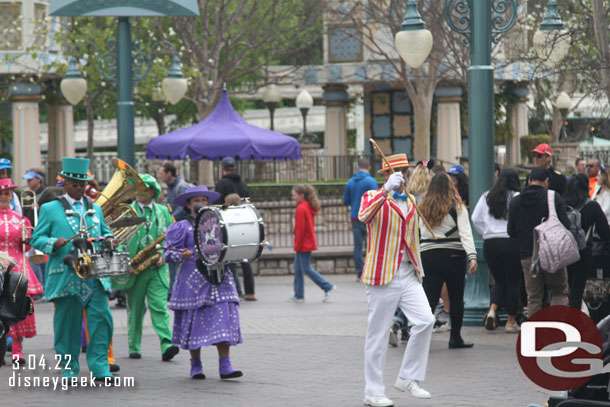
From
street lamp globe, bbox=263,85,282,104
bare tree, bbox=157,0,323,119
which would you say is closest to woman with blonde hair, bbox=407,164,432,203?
bare tree, bbox=157,0,323,119

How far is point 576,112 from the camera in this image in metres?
51.8

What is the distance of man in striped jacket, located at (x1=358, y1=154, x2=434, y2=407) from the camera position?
8328mm

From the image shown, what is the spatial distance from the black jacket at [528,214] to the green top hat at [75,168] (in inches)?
172

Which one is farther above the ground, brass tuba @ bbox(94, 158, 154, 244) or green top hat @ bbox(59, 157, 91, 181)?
green top hat @ bbox(59, 157, 91, 181)

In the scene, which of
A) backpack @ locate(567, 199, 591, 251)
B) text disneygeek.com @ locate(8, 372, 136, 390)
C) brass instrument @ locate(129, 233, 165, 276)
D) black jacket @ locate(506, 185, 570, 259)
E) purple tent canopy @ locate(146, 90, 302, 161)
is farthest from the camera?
purple tent canopy @ locate(146, 90, 302, 161)

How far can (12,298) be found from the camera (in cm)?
672

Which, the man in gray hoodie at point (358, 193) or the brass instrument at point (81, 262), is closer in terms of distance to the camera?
the brass instrument at point (81, 262)

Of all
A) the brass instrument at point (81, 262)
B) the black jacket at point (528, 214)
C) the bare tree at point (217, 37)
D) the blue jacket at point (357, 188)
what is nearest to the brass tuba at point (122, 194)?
the brass instrument at point (81, 262)

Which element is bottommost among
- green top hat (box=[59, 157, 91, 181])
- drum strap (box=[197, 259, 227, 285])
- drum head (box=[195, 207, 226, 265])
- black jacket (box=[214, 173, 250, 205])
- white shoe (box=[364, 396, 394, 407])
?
white shoe (box=[364, 396, 394, 407])

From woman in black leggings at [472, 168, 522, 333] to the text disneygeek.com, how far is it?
14.2 ft

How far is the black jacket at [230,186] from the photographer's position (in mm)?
16297

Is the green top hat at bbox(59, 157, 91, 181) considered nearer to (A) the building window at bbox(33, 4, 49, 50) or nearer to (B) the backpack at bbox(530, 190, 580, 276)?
(B) the backpack at bbox(530, 190, 580, 276)

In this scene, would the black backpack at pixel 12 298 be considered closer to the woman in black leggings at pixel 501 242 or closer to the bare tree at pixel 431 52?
the woman in black leggings at pixel 501 242

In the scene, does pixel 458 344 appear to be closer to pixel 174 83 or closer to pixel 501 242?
pixel 501 242
